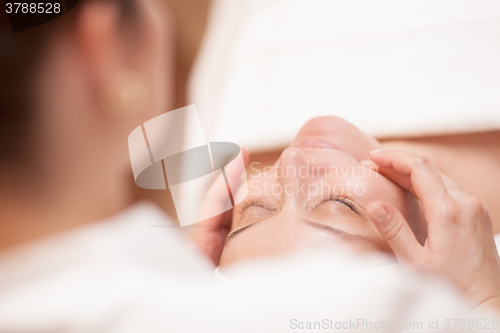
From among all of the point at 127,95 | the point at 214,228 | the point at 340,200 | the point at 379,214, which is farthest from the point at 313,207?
the point at 127,95

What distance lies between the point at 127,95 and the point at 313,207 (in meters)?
0.83

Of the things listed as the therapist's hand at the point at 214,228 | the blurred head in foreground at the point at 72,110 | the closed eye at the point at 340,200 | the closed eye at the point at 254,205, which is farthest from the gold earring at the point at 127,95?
the closed eye at the point at 340,200

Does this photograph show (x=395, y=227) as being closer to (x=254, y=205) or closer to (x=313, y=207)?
(x=313, y=207)

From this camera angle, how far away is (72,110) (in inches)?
39.6

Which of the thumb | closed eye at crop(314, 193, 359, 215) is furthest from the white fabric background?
the thumb

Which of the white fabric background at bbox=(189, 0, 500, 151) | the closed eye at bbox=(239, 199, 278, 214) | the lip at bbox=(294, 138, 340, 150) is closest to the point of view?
the closed eye at bbox=(239, 199, 278, 214)

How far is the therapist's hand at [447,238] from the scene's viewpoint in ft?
1.86

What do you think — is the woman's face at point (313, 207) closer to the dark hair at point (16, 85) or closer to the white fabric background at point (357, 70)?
the white fabric background at point (357, 70)

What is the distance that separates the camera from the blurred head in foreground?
840 millimetres

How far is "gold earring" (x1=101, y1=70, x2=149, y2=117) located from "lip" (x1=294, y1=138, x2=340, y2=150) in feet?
1.88

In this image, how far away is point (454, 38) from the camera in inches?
44.2

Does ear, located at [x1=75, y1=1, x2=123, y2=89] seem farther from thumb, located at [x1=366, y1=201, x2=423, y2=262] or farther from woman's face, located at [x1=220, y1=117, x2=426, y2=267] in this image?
thumb, located at [x1=366, y1=201, x2=423, y2=262]

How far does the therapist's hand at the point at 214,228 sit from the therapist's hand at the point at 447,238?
0.47 meters

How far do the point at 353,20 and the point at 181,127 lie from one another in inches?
27.3
